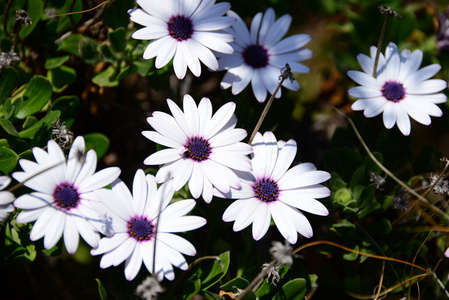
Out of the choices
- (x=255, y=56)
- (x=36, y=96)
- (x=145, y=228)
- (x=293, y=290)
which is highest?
(x=255, y=56)

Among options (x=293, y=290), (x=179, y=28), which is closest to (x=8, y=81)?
(x=179, y=28)

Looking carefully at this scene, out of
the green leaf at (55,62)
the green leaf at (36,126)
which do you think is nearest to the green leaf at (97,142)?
the green leaf at (36,126)

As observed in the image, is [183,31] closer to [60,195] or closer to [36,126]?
[36,126]

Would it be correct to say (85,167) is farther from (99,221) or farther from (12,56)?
(12,56)

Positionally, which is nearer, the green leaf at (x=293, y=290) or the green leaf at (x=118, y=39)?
the green leaf at (x=293, y=290)

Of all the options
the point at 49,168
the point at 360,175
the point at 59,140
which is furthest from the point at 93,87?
the point at 360,175

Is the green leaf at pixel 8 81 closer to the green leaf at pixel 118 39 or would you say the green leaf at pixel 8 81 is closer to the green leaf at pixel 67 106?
the green leaf at pixel 67 106

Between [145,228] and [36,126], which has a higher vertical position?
[36,126]

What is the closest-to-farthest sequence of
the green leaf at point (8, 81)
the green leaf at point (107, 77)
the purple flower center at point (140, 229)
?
1. the purple flower center at point (140, 229)
2. the green leaf at point (8, 81)
3. the green leaf at point (107, 77)
